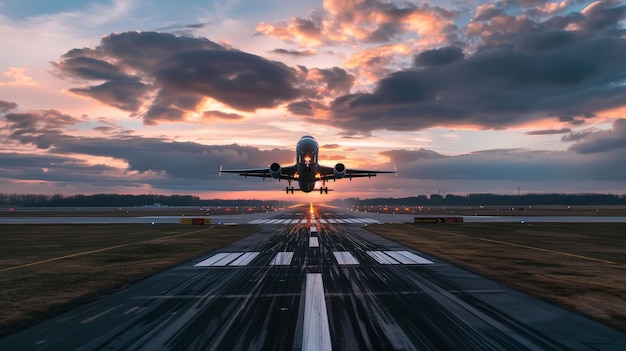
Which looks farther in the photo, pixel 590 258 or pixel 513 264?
pixel 590 258

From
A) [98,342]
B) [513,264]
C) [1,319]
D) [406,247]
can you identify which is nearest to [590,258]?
[513,264]

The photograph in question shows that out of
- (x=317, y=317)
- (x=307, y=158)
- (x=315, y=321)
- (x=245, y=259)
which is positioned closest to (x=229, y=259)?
(x=245, y=259)

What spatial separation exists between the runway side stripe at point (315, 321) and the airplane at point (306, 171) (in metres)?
28.1

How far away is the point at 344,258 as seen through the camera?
74.5 feet

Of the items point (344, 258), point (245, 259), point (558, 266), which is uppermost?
point (558, 266)

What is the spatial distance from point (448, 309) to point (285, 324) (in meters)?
5.23

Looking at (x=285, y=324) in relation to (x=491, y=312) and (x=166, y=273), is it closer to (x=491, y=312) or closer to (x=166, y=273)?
(x=491, y=312)

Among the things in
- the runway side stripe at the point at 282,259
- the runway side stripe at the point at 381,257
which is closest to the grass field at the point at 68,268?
the runway side stripe at the point at 282,259

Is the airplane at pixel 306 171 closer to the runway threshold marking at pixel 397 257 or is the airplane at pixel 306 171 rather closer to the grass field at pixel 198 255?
the grass field at pixel 198 255

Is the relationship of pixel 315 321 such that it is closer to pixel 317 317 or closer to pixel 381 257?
pixel 317 317

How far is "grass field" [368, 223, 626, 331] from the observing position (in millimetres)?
12783

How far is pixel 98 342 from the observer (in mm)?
9039

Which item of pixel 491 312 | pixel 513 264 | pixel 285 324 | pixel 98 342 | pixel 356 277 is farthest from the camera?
pixel 513 264

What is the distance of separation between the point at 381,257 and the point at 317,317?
13044mm
